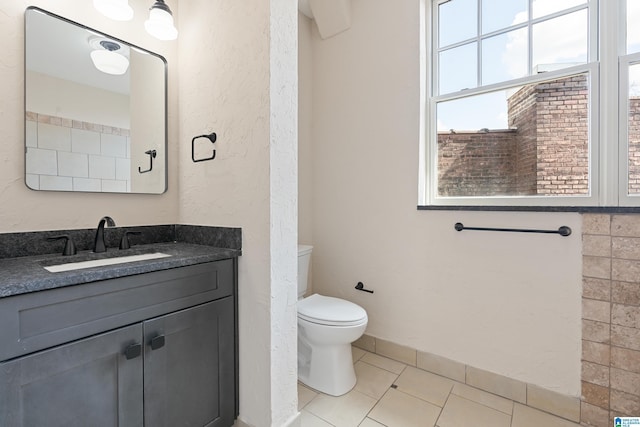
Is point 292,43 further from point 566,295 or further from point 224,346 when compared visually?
point 566,295

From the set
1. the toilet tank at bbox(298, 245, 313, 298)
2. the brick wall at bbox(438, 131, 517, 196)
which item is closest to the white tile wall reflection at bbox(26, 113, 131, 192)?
the toilet tank at bbox(298, 245, 313, 298)

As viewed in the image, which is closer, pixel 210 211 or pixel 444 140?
pixel 210 211

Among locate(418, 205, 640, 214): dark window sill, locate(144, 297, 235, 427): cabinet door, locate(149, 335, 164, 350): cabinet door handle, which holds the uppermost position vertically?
locate(418, 205, 640, 214): dark window sill

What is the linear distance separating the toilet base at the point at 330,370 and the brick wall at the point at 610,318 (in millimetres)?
1173

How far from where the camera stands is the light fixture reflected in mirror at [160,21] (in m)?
1.36

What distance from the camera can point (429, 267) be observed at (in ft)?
6.08

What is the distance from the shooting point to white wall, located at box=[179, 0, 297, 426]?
4.00 ft

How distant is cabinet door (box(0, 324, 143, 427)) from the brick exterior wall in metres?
1.89

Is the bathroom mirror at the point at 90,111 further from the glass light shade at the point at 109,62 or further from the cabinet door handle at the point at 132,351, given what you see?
the cabinet door handle at the point at 132,351

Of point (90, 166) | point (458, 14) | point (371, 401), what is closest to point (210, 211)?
point (90, 166)

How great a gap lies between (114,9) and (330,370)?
2.13 meters

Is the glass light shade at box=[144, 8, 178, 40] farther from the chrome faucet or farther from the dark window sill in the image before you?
the dark window sill

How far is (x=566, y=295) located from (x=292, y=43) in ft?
6.01

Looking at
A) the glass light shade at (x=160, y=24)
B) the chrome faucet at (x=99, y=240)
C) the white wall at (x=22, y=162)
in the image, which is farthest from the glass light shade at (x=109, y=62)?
the chrome faucet at (x=99, y=240)
